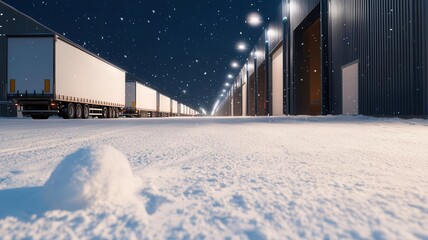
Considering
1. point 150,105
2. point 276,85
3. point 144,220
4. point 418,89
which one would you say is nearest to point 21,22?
point 150,105

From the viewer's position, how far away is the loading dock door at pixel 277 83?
93.0 ft

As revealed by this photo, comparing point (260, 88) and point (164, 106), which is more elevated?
point (260, 88)

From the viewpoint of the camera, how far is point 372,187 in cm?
225

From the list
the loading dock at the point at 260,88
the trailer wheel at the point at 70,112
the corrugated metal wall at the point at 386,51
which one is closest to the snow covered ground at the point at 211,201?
the corrugated metal wall at the point at 386,51

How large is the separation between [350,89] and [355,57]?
4.91 ft

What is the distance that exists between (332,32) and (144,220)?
58.9ft

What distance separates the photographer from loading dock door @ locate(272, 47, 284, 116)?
28.4 metres

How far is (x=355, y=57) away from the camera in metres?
14.8

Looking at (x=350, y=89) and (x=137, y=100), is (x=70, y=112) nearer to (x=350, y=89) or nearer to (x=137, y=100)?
(x=137, y=100)

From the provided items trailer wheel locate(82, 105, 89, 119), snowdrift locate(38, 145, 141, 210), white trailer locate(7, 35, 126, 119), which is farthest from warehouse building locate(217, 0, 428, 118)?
white trailer locate(7, 35, 126, 119)

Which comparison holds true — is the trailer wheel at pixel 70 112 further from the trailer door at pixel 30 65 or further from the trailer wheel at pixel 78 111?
the trailer door at pixel 30 65

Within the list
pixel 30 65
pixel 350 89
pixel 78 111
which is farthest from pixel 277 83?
pixel 30 65

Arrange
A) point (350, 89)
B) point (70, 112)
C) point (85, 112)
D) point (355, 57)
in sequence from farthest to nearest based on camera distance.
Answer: point (85, 112) < point (70, 112) < point (350, 89) < point (355, 57)

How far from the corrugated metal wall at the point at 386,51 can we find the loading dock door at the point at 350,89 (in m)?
0.35
